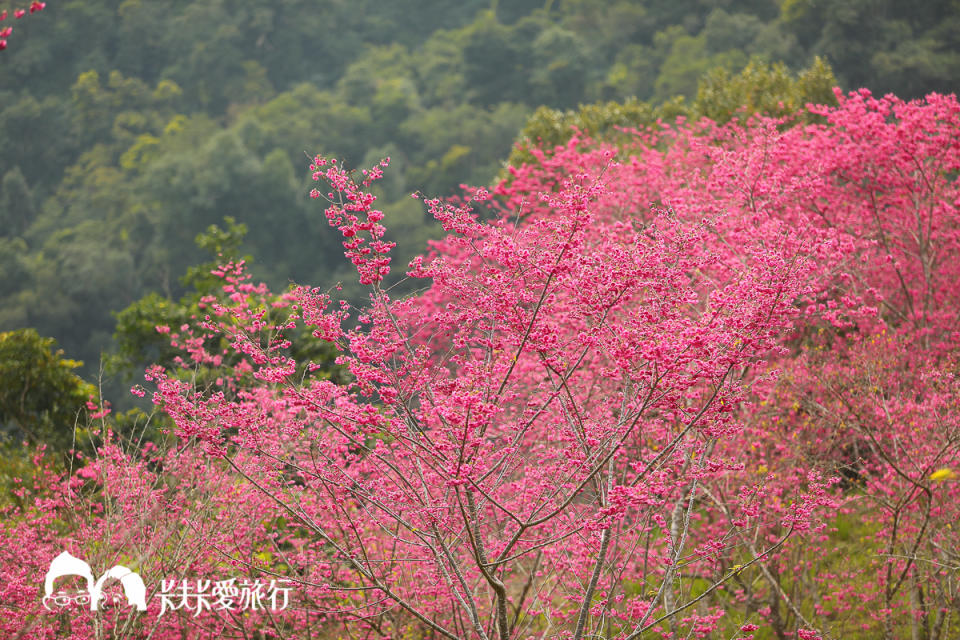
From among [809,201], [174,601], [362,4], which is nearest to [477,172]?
[362,4]

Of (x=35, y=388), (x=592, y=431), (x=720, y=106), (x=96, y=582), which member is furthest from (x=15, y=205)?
(x=592, y=431)

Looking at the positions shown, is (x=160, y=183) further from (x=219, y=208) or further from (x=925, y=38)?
(x=925, y=38)

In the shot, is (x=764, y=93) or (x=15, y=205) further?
(x=15, y=205)

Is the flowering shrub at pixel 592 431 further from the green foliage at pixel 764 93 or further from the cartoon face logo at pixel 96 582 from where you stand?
the green foliage at pixel 764 93

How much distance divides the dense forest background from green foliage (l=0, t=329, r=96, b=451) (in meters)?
23.6

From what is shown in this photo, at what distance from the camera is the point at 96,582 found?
5312 mm

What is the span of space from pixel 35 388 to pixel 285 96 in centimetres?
4049

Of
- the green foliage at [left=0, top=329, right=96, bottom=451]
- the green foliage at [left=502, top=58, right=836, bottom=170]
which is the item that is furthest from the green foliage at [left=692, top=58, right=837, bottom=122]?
the green foliage at [left=0, top=329, right=96, bottom=451]

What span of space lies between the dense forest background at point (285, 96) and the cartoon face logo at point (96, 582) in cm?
3083

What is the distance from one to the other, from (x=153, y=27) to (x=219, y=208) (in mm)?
18690

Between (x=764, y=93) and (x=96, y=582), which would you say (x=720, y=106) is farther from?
(x=96, y=582)

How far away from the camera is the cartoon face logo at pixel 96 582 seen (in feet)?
17.3

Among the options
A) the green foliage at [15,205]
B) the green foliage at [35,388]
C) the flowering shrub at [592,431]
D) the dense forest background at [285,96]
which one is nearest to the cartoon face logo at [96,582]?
the flowering shrub at [592,431]

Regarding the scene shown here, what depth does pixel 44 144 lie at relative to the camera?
48875 mm
